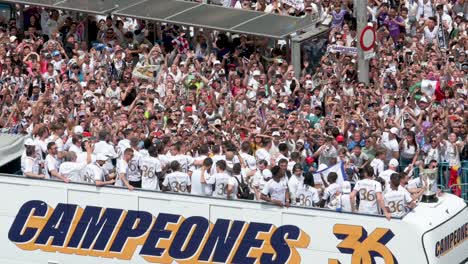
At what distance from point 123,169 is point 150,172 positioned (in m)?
0.55

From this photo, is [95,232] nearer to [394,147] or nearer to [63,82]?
[394,147]

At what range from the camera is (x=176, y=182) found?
79.3ft

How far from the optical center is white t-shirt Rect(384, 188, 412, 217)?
22688 millimetres

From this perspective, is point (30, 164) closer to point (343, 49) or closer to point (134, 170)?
point (134, 170)

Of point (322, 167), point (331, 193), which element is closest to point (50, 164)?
point (322, 167)

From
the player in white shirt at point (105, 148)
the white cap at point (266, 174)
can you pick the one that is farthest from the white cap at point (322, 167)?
the player in white shirt at point (105, 148)

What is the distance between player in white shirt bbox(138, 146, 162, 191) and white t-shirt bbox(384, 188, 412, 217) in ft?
12.8

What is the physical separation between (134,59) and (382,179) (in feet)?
36.3

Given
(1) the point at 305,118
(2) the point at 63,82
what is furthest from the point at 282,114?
(2) the point at 63,82

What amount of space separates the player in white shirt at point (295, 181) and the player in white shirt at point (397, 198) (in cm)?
143

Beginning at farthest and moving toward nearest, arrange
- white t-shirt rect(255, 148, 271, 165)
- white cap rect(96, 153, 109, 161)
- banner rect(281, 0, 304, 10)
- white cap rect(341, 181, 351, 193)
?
1. banner rect(281, 0, 304, 10)
2. white t-shirt rect(255, 148, 271, 165)
3. white cap rect(96, 153, 109, 161)
4. white cap rect(341, 181, 351, 193)

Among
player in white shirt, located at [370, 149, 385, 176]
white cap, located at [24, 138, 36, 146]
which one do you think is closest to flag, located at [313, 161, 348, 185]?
player in white shirt, located at [370, 149, 385, 176]

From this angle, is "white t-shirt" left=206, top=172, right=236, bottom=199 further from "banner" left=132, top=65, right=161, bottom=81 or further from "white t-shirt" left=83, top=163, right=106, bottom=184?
"banner" left=132, top=65, right=161, bottom=81

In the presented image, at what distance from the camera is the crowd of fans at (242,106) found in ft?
79.9
